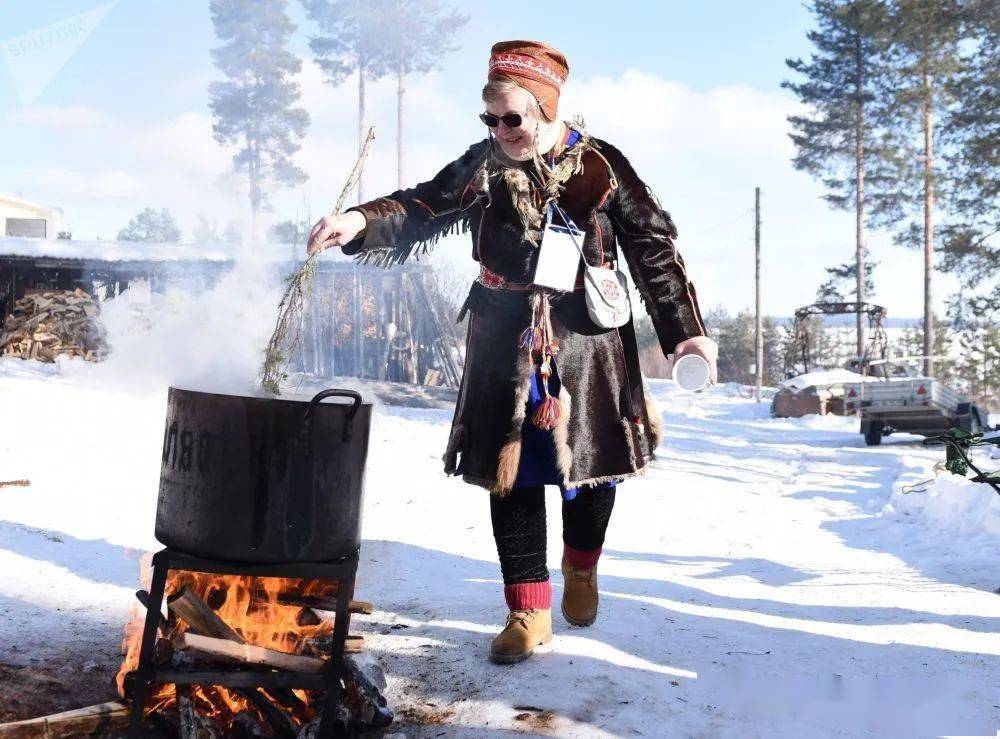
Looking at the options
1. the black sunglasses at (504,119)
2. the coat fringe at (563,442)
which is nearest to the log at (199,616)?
the coat fringe at (563,442)

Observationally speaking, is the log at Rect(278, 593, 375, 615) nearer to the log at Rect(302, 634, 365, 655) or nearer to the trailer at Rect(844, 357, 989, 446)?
the log at Rect(302, 634, 365, 655)

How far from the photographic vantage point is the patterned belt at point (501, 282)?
2863 millimetres

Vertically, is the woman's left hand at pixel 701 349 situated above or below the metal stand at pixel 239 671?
above

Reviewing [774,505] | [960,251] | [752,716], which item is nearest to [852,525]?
[774,505]

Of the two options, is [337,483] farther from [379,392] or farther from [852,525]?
[379,392]

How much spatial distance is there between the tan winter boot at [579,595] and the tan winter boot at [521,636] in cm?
23

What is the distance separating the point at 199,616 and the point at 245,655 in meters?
0.21

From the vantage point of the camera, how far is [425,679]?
9.06ft

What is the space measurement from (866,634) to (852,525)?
367cm

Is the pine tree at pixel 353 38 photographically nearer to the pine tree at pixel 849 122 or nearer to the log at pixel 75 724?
the pine tree at pixel 849 122

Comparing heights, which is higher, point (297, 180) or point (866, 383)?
point (297, 180)

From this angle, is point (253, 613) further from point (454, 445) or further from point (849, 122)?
point (849, 122)

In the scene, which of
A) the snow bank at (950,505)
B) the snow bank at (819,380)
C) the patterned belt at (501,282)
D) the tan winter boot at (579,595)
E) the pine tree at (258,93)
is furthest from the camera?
the pine tree at (258,93)

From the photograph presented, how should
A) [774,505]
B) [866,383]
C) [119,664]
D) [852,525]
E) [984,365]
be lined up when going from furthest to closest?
1. [984,365]
2. [866,383]
3. [774,505]
4. [852,525]
5. [119,664]
